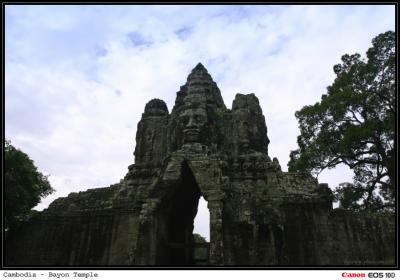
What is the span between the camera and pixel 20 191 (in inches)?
465

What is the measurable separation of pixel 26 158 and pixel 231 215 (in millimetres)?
7115

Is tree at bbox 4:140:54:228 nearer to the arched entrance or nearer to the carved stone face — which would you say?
the arched entrance


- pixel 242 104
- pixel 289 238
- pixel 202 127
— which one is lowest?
pixel 289 238

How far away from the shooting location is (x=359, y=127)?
16859 millimetres

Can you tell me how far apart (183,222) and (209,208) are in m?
3.70

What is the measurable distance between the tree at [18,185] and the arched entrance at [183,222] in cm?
458

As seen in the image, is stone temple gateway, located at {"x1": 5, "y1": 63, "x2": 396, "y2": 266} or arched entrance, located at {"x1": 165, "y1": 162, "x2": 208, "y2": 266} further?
arched entrance, located at {"x1": 165, "y1": 162, "x2": 208, "y2": 266}

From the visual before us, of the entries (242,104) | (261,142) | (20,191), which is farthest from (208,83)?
(20,191)

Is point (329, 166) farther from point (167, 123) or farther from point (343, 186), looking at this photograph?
point (167, 123)

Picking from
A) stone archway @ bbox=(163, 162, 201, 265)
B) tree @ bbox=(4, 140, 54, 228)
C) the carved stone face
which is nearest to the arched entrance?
stone archway @ bbox=(163, 162, 201, 265)

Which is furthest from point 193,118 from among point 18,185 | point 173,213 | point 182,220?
point 18,185

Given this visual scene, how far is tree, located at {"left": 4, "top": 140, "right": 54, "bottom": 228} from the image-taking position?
37.9 ft

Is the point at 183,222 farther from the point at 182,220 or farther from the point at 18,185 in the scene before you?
the point at 18,185

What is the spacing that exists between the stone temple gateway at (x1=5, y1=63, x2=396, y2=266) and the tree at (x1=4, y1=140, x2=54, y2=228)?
0.59m
